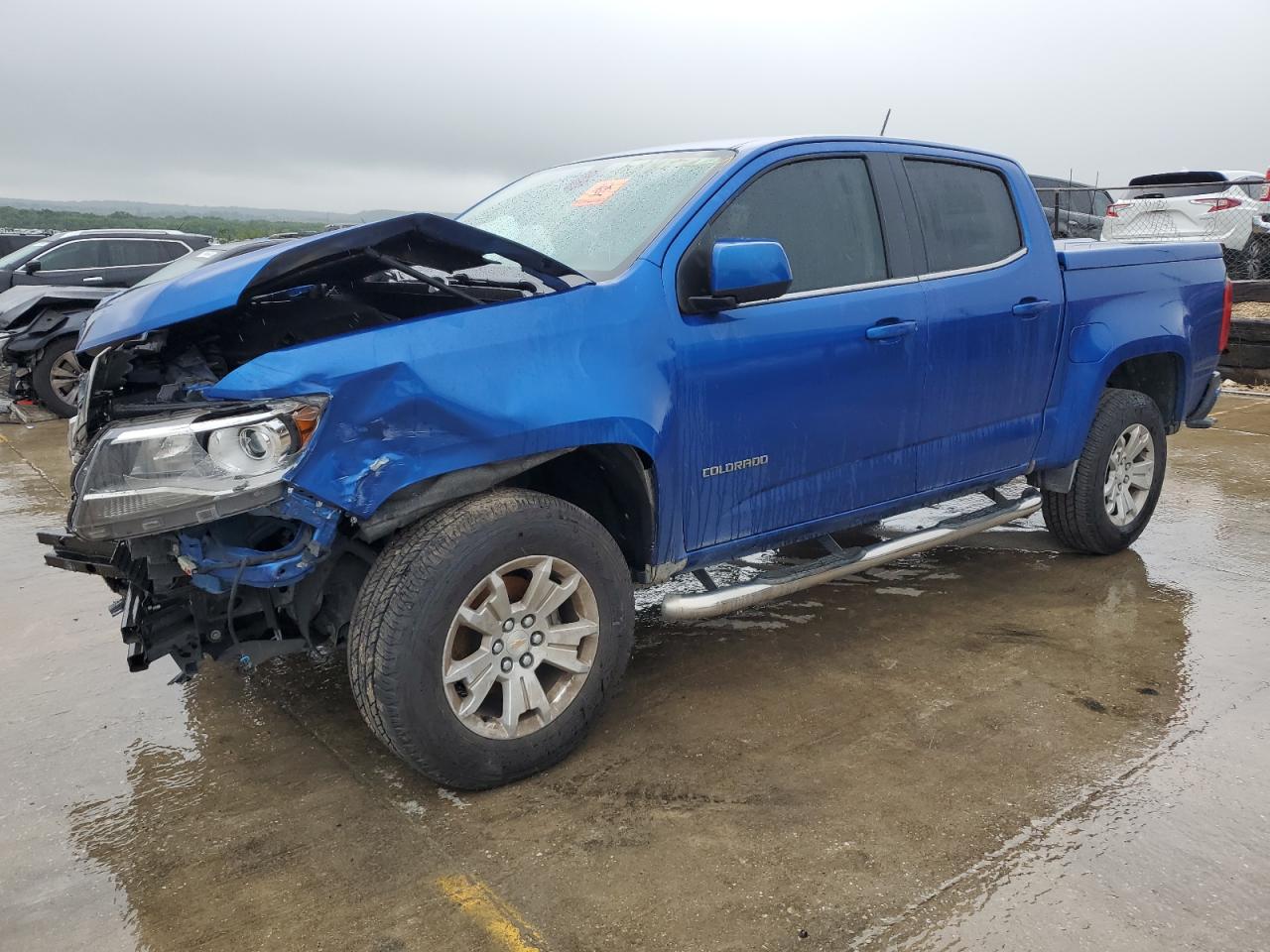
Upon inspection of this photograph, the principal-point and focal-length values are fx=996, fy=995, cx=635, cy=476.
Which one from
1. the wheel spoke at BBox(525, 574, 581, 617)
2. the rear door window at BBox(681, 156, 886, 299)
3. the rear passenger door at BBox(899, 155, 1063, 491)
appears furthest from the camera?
the rear passenger door at BBox(899, 155, 1063, 491)

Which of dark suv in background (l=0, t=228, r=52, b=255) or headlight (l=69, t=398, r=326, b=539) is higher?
dark suv in background (l=0, t=228, r=52, b=255)

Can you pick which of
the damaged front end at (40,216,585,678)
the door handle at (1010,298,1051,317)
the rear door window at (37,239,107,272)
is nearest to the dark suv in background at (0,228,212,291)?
the rear door window at (37,239,107,272)

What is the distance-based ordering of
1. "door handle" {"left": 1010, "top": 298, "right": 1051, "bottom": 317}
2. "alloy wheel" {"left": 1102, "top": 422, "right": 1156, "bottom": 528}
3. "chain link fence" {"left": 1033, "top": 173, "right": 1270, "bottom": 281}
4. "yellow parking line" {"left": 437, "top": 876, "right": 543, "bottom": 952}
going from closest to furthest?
1. "yellow parking line" {"left": 437, "top": 876, "right": 543, "bottom": 952}
2. "door handle" {"left": 1010, "top": 298, "right": 1051, "bottom": 317}
3. "alloy wheel" {"left": 1102, "top": 422, "right": 1156, "bottom": 528}
4. "chain link fence" {"left": 1033, "top": 173, "right": 1270, "bottom": 281}

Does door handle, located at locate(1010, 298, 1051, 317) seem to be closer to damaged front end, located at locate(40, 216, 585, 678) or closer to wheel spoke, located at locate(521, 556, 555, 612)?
damaged front end, located at locate(40, 216, 585, 678)

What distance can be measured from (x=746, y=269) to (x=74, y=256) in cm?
1260

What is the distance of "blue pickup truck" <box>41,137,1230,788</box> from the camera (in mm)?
2553

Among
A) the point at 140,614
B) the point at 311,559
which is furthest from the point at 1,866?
the point at 311,559

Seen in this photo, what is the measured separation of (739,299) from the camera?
10.3 feet

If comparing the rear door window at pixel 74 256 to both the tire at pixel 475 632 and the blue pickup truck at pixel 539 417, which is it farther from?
the tire at pixel 475 632

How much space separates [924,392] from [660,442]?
1273mm

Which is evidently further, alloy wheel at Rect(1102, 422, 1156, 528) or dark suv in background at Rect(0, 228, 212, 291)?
dark suv in background at Rect(0, 228, 212, 291)

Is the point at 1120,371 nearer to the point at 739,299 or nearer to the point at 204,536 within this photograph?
the point at 739,299

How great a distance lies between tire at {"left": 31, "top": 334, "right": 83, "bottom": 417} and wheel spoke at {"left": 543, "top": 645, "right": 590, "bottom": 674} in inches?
319

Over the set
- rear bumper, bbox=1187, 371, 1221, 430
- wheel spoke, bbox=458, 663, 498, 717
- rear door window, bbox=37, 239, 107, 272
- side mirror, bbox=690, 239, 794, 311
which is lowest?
wheel spoke, bbox=458, 663, 498, 717
